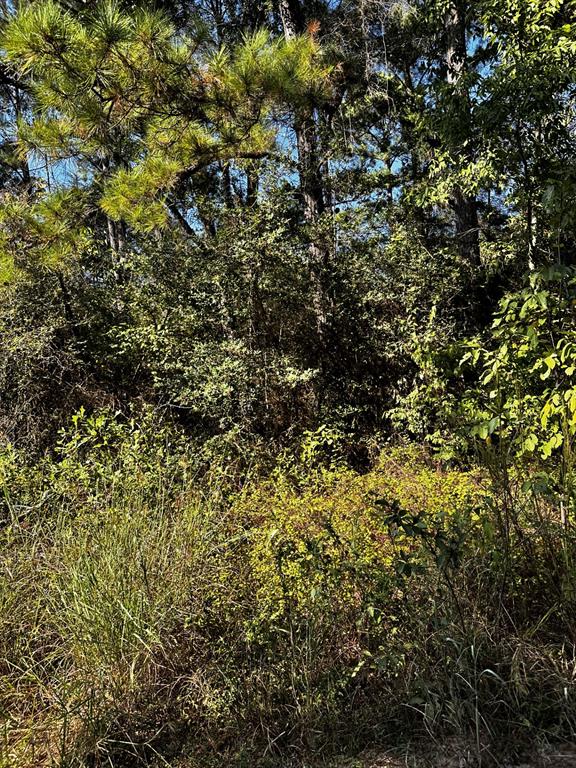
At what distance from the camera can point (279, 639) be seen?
225 cm

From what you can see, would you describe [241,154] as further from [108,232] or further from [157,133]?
[108,232]

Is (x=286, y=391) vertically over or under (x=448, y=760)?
over

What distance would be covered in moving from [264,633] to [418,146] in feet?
19.9

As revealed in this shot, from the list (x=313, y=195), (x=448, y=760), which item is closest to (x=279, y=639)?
(x=448, y=760)

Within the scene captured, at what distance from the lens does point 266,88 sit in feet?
14.4

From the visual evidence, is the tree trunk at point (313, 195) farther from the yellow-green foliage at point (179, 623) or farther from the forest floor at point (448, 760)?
the forest floor at point (448, 760)

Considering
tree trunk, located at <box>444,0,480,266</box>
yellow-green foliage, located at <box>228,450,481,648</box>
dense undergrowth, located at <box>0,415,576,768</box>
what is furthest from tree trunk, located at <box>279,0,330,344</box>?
dense undergrowth, located at <box>0,415,576,768</box>

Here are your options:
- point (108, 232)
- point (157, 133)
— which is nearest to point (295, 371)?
point (157, 133)

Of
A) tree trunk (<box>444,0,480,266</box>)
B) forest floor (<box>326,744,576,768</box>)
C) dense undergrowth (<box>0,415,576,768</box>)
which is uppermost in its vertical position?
tree trunk (<box>444,0,480,266</box>)

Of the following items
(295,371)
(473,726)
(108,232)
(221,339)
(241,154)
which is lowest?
(473,726)

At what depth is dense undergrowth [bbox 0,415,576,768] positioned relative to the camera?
184 cm

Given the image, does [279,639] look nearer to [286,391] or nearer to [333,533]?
[333,533]

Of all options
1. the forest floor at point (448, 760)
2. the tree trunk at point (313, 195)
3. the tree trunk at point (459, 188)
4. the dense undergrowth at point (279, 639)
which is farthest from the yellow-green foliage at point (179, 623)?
the tree trunk at point (459, 188)

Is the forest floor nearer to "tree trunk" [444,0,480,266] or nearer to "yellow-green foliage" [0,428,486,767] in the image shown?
"yellow-green foliage" [0,428,486,767]
